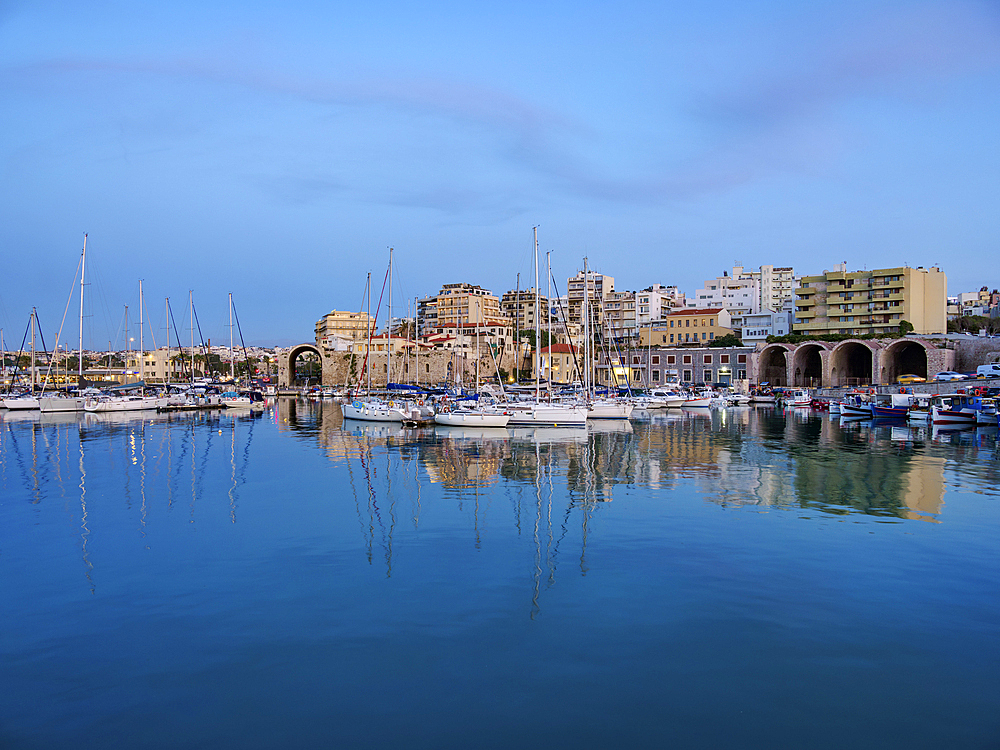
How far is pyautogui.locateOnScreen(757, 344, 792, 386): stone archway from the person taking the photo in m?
67.4

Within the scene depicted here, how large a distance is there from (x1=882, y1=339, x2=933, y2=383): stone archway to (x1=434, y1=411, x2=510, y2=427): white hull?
43733 millimetres

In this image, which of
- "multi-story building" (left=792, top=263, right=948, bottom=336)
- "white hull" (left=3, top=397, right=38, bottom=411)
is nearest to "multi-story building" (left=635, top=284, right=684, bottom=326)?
"multi-story building" (left=792, top=263, right=948, bottom=336)

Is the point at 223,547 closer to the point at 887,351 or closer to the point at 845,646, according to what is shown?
the point at 845,646

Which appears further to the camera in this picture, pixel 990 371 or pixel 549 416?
pixel 990 371

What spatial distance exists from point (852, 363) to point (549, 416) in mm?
46319

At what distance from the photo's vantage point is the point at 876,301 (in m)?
64.9

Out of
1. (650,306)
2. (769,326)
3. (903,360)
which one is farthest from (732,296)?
(903,360)

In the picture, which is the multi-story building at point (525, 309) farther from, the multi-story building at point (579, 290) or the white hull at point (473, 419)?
the white hull at point (473, 419)

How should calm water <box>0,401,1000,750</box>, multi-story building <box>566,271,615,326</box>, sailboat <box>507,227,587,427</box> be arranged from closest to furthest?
calm water <box>0,401,1000,750</box> → sailboat <box>507,227,587,427</box> → multi-story building <box>566,271,615,326</box>

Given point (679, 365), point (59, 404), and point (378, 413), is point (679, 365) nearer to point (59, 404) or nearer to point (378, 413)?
point (378, 413)

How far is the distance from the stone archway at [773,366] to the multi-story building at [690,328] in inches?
276

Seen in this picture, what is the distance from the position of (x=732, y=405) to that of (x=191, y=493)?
4684 centimetres

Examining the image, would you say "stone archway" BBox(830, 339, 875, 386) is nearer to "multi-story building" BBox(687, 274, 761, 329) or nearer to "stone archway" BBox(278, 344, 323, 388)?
"multi-story building" BBox(687, 274, 761, 329)

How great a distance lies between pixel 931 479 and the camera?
17.5 m
